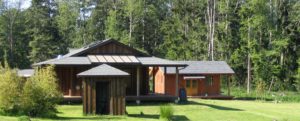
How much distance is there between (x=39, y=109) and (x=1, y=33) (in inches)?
1923

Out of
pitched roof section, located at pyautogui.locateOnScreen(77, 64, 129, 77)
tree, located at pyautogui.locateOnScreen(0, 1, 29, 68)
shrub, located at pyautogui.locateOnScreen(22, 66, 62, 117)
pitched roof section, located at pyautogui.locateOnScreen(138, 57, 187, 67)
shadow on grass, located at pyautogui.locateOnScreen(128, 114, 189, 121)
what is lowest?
shadow on grass, located at pyautogui.locateOnScreen(128, 114, 189, 121)

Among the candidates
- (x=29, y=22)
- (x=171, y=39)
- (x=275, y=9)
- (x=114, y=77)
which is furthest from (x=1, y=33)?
(x=114, y=77)

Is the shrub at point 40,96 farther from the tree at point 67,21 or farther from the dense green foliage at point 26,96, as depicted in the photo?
the tree at point 67,21

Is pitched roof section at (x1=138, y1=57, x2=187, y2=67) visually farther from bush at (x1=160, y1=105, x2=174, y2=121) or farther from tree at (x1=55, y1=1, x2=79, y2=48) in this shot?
tree at (x1=55, y1=1, x2=79, y2=48)

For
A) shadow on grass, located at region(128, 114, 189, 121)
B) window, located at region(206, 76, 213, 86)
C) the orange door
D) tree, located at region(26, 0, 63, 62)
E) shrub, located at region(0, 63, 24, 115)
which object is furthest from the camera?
tree, located at region(26, 0, 63, 62)

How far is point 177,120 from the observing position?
78.9 feet

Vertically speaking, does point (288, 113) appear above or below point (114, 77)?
below

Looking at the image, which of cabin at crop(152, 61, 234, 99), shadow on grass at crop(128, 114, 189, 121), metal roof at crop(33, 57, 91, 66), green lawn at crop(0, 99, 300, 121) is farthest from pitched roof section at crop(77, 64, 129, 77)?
cabin at crop(152, 61, 234, 99)

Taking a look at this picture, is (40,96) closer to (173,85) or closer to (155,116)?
(155,116)

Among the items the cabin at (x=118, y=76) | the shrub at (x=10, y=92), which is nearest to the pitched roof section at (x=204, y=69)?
the cabin at (x=118, y=76)

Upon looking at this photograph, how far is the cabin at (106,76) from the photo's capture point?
26.1 m

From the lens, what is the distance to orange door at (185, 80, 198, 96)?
43.4 metres

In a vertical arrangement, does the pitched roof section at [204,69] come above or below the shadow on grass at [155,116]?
above

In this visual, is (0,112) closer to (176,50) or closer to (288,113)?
(288,113)
